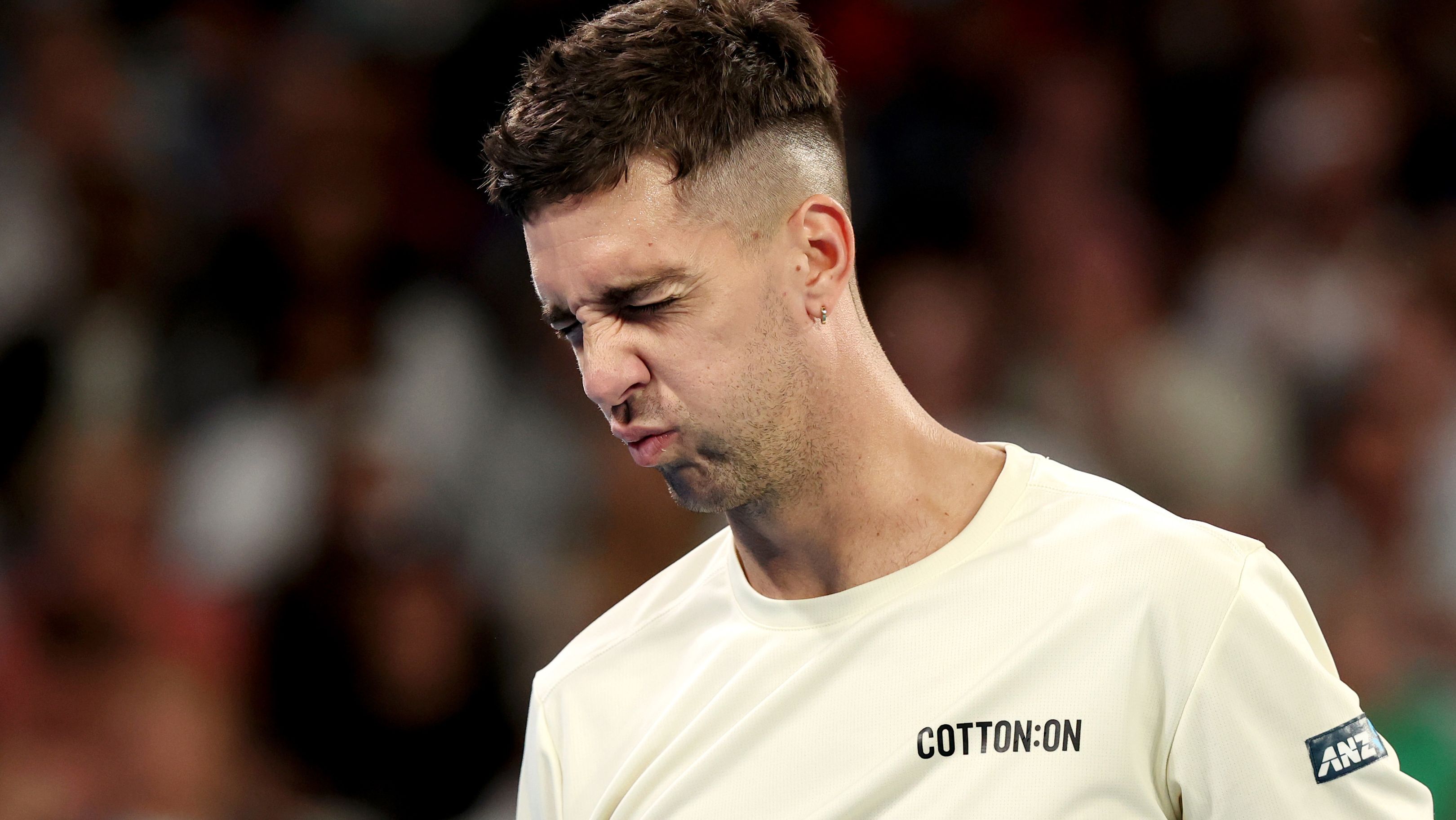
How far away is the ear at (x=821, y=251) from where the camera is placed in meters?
1.94

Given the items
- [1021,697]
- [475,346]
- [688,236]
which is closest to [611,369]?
[688,236]

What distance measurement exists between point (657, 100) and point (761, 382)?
0.39 m

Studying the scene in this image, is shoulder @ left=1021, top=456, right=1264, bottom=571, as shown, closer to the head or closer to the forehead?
the head

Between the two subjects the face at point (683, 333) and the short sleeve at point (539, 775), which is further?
the short sleeve at point (539, 775)

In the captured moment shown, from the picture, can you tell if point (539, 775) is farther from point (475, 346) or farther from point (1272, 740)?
point (475, 346)

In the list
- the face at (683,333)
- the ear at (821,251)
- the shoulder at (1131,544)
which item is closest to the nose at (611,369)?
the face at (683,333)

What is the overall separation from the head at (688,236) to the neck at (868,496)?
0.12 feet

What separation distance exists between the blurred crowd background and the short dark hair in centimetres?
220

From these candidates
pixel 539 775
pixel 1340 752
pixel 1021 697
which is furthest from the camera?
pixel 539 775

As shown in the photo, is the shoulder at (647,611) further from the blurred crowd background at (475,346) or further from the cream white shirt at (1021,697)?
the blurred crowd background at (475,346)

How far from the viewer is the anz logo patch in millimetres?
1663

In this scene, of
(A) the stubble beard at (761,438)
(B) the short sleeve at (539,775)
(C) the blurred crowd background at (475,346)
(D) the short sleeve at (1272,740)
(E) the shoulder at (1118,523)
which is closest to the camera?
(D) the short sleeve at (1272,740)

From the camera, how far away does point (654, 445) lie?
190cm

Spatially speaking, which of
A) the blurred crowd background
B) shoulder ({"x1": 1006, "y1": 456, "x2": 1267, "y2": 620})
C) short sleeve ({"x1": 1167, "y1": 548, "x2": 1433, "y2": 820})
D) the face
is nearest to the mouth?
the face
